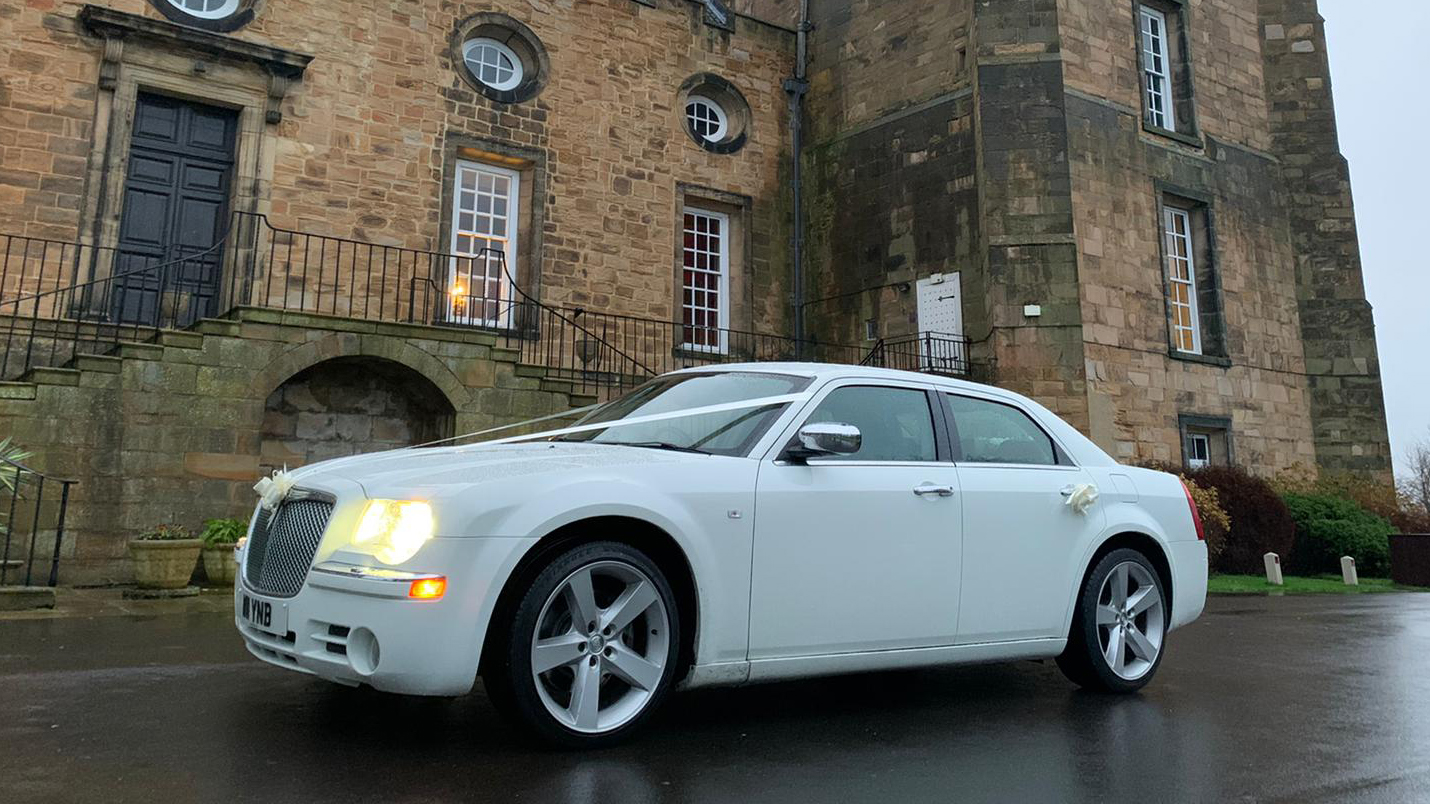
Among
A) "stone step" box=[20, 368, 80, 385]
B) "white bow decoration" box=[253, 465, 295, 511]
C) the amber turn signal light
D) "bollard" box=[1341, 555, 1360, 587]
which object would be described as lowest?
"bollard" box=[1341, 555, 1360, 587]

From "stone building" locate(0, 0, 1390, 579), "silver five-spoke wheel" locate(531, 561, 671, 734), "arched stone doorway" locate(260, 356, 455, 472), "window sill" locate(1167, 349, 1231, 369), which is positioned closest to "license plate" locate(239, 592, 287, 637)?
"silver five-spoke wheel" locate(531, 561, 671, 734)

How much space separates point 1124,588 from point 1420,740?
132 centimetres

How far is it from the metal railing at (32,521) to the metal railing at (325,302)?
1.33 m

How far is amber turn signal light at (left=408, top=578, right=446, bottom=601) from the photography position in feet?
10.3

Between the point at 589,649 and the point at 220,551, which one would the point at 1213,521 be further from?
the point at 589,649

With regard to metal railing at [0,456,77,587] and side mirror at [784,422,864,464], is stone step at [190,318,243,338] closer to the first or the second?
metal railing at [0,456,77,587]

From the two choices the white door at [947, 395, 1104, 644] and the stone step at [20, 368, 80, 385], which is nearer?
the white door at [947, 395, 1104, 644]

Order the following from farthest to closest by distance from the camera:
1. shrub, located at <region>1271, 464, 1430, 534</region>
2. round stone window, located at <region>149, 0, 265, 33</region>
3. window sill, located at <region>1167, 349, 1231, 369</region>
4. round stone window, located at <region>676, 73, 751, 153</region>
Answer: shrub, located at <region>1271, 464, 1430, 534</region> < round stone window, located at <region>676, 73, 751, 153</region> < window sill, located at <region>1167, 349, 1231, 369</region> < round stone window, located at <region>149, 0, 265, 33</region>

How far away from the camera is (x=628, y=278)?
16094 mm

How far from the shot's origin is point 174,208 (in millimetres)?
12703

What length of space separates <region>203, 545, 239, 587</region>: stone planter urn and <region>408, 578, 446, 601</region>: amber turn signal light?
274 inches

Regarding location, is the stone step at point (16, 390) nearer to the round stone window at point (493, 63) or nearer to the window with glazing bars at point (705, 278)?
the round stone window at point (493, 63)

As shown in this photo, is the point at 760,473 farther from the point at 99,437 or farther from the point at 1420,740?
the point at 99,437

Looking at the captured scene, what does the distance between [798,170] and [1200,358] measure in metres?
8.18
